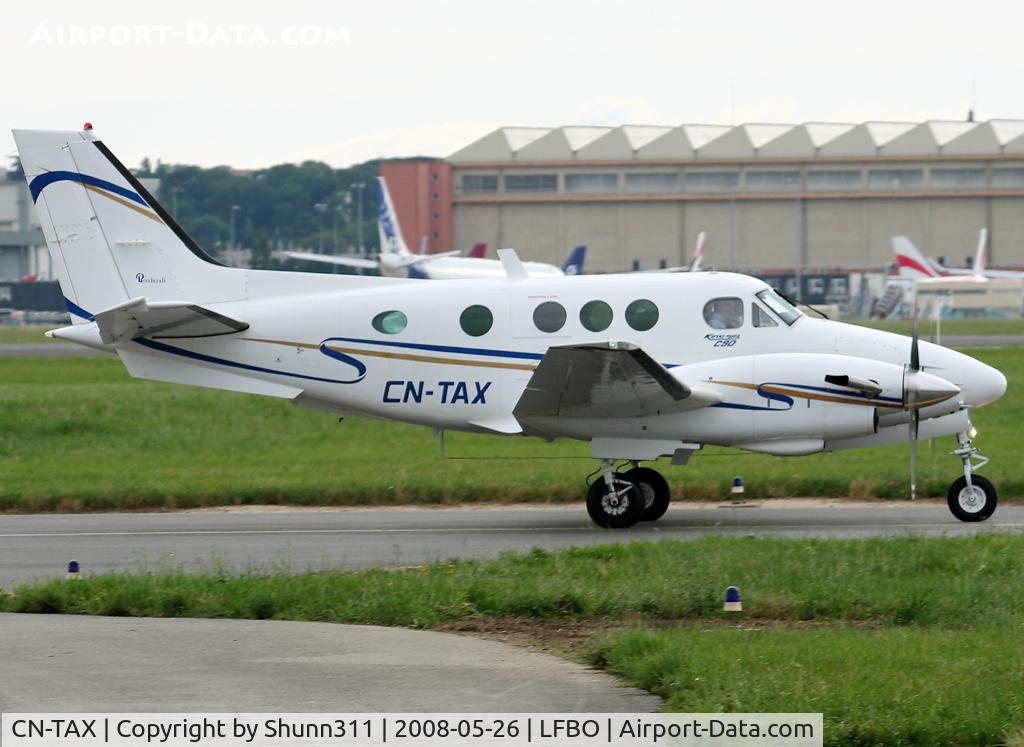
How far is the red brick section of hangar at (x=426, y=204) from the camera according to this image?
112 m

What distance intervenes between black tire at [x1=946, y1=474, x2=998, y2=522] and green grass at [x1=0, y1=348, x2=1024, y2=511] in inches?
102

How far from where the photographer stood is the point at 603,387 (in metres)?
15.9

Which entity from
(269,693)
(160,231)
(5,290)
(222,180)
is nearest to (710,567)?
(269,693)

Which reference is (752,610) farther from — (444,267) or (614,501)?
(444,267)

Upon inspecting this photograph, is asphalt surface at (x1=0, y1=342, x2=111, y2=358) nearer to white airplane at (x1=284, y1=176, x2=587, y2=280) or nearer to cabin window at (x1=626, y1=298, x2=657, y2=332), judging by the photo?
white airplane at (x1=284, y1=176, x2=587, y2=280)

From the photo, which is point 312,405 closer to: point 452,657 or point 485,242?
point 452,657

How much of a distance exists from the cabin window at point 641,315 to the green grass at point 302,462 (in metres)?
1.67

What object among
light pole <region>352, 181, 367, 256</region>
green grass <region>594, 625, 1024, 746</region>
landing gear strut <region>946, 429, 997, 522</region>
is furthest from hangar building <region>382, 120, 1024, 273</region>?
green grass <region>594, 625, 1024, 746</region>

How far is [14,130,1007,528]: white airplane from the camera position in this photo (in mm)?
16047

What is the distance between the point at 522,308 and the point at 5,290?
10802 centimetres

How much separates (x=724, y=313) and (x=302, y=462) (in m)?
9.46

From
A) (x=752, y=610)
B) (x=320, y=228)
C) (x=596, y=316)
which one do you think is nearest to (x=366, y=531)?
(x=596, y=316)

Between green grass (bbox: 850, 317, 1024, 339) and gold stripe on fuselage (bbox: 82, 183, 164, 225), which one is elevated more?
gold stripe on fuselage (bbox: 82, 183, 164, 225)

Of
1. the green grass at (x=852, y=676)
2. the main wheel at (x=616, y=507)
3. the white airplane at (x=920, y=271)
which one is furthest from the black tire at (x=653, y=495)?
the white airplane at (x=920, y=271)
